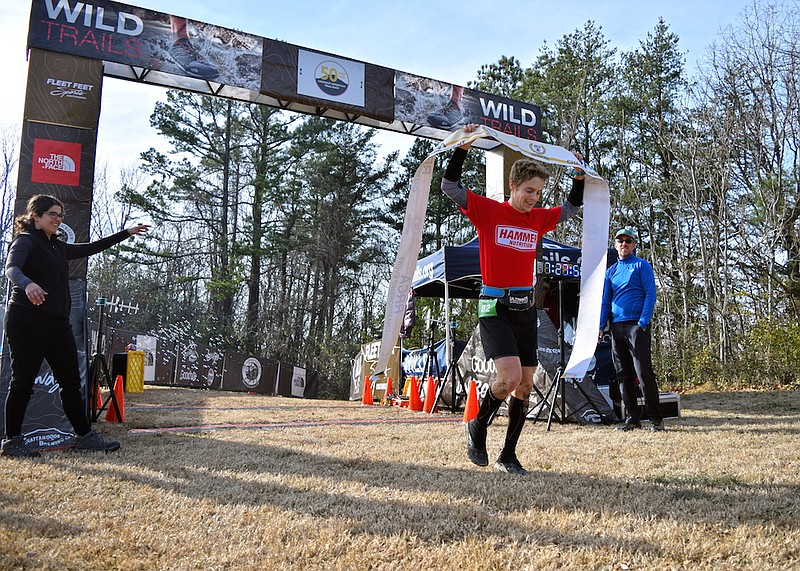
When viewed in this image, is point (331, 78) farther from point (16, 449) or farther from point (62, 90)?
point (16, 449)

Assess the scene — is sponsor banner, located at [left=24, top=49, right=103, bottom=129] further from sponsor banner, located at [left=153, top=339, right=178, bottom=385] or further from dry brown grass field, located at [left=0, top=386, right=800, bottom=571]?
sponsor banner, located at [left=153, top=339, right=178, bottom=385]

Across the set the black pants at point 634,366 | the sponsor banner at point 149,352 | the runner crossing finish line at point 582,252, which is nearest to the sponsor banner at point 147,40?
the runner crossing finish line at point 582,252

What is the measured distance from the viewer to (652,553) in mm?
2381

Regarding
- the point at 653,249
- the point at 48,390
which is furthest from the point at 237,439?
the point at 653,249

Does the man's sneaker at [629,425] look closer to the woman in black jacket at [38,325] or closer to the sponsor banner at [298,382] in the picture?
the woman in black jacket at [38,325]

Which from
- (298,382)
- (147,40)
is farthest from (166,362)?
(147,40)

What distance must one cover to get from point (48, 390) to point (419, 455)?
3211 millimetres

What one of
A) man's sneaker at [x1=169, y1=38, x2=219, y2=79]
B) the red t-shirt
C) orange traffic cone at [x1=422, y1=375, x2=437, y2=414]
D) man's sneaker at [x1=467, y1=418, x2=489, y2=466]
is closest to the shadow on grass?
man's sneaker at [x1=467, y1=418, x2=489, y2=466]

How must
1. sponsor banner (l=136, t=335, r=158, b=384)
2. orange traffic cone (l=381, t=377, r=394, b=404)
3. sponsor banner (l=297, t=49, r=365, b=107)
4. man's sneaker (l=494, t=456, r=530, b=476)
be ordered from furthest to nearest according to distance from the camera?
sponsor banner (l=136, t=335, r=158, b=384), orange traffic cone (l=381, t=377, r=394, b=404), sponsor banner (l=297, t=49, r=365, b=107), man's sneaker (l=494, t=456, r=530, b=476)

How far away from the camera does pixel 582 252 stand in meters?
4.93

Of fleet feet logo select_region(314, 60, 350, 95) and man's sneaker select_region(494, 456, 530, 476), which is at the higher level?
fleet feet logo select_region(314, 60, 350, 95)

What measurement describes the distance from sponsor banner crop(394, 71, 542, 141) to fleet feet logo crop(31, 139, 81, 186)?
455 cm

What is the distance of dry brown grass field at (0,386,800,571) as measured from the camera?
236cm

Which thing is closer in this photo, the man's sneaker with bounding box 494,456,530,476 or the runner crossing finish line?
the man's sneaker with bounding box 494,456,530,476
